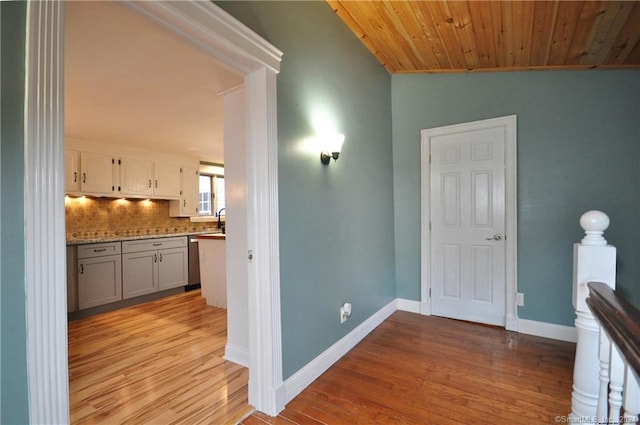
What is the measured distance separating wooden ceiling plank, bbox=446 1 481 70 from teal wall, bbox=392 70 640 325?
1.22 feet

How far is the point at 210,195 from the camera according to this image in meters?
6.04

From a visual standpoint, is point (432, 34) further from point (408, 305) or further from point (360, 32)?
point (408, 305)

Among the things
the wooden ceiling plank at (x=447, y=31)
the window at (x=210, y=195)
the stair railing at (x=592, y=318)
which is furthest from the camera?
the window at (x=210, y=195)

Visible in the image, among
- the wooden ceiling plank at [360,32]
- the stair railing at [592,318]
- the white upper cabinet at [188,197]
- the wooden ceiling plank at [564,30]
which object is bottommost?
the stair railing at [592,318]

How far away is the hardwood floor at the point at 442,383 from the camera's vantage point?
1.79 metres

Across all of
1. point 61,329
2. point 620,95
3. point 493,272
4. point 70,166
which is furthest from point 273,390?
point 70,166

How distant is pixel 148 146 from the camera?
14.8 ft

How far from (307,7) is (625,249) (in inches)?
128

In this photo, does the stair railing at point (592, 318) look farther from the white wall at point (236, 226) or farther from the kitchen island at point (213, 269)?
the kitchen island at point (213, 269)

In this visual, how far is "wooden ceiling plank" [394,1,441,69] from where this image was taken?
7.47 feet

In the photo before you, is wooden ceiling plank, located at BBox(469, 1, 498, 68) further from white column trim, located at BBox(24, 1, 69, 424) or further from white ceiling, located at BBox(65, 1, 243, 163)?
white column trim, located at BBox(24, 1, 69, 424)

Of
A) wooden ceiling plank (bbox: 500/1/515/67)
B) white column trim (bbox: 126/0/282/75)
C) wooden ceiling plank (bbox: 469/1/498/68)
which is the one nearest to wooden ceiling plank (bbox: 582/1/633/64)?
wooden ceiling plank (bbox: 500/1/515/67)

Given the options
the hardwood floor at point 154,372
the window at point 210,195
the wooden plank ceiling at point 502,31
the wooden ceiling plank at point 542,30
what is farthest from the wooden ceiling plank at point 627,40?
the window at point 210,195

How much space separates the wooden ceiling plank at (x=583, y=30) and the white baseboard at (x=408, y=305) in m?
2.76
